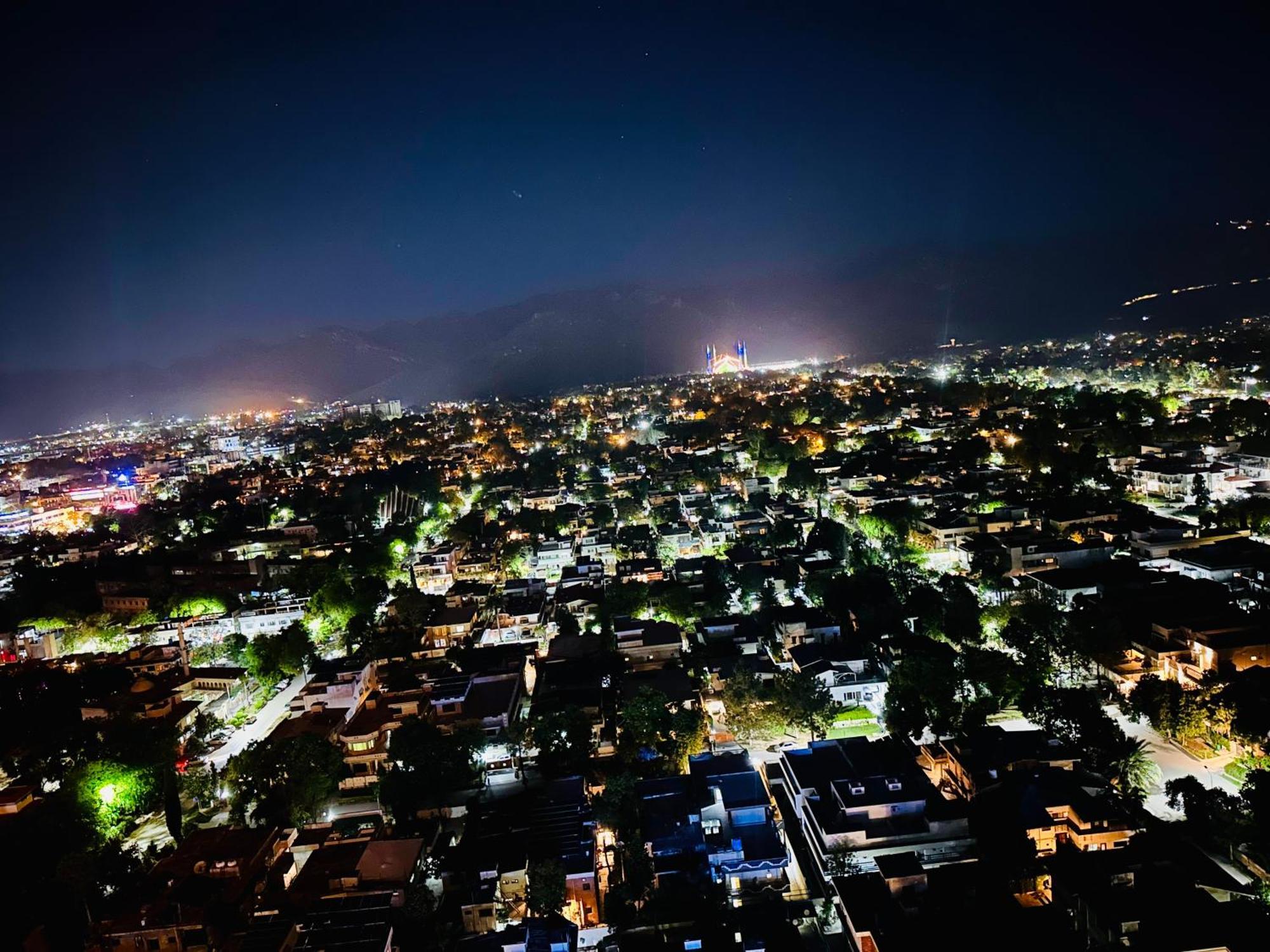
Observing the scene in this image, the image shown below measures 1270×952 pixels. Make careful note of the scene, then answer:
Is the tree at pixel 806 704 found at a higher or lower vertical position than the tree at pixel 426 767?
higher

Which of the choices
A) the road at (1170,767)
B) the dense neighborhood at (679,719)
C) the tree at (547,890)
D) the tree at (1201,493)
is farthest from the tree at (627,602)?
the tree at (1201,493)

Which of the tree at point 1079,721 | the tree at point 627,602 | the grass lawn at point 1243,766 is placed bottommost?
the grass lawn at point 1243,766

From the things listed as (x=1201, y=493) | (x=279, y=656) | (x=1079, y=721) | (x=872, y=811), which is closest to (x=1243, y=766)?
(x=1079, y=721)

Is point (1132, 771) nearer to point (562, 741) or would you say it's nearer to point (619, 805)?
point (619, 805)

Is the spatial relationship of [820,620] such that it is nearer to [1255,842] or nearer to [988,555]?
[988,555]

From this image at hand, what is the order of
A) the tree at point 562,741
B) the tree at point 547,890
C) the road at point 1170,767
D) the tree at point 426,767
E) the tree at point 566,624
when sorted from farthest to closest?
the tree at point 566,624, the tree at point 562,741, the tree at point 426,767, the road at point 1170,767, the tree at point 547,890

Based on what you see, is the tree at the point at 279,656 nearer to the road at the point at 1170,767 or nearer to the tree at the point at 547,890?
the tree at the point at 547,890
